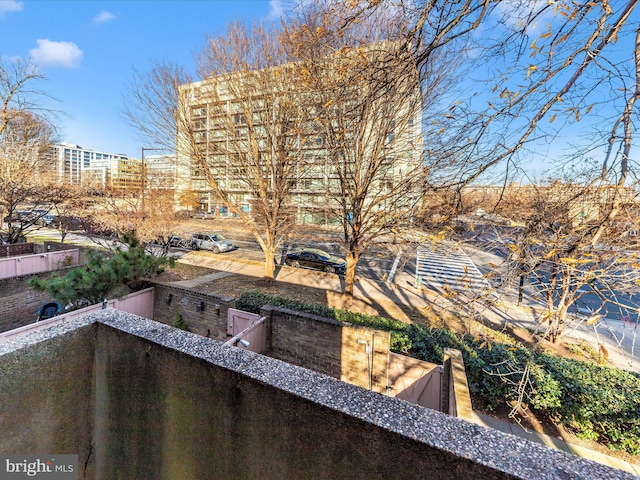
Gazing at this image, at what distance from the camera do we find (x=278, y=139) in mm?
10094

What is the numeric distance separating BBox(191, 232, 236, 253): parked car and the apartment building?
6.87 m

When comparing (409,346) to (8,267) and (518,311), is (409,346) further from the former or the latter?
(8,267)

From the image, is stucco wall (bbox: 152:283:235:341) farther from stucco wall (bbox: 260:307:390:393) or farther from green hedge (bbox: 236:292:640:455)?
green hedge (bbox: 236:292:640:455)

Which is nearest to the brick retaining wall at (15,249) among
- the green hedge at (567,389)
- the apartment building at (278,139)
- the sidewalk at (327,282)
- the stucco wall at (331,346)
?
the sidewalk at (327,282)

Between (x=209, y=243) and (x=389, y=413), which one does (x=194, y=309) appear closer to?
(x=389, y=413)

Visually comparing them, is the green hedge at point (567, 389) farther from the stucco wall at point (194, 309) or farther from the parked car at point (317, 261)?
the parked car at point (317, 261)

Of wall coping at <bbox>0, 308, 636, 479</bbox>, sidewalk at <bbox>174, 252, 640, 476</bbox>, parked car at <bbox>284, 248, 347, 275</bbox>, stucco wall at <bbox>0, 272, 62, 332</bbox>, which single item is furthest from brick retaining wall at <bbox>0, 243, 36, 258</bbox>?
wall coping at <bbox>0, 308, 636, 479</bbox>

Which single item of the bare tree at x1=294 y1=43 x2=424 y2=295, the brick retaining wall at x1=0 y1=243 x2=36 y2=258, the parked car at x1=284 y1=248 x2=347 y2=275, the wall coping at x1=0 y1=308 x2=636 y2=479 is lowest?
the parked car at x1=284 y1=248 x2=347 y2=275

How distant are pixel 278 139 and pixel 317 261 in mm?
6872

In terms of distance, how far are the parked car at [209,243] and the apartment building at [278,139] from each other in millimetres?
6873

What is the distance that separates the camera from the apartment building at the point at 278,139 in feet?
28.0

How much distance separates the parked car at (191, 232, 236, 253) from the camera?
18.1 metres

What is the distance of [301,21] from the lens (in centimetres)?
754

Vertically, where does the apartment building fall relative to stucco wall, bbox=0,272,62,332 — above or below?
above
